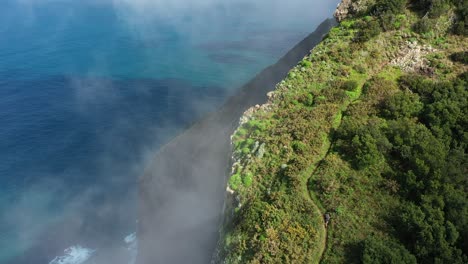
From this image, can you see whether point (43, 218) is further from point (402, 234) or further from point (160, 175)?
point (402, 234)

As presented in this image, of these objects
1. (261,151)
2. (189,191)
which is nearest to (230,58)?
(189,191)

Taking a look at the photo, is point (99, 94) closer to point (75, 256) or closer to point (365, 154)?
point (75, 256)

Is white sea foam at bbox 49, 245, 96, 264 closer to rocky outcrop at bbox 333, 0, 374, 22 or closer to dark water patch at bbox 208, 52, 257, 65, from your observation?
rocky outcrop at bbox 333, 0, 374, 22

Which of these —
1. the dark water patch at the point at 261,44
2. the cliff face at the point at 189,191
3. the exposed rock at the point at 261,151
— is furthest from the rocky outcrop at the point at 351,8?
the dark water patch at the point at 261,44

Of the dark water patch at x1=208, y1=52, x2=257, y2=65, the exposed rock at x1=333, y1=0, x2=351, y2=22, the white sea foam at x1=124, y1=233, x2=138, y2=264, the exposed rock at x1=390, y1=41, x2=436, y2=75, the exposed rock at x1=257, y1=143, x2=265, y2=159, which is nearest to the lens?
the exposed rock at x1=257, y1=143, x2=265, y2=159

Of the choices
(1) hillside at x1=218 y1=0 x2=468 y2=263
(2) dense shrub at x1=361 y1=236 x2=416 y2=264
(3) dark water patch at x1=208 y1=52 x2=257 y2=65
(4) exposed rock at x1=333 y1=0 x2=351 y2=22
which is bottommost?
(2) dense shrub at x1=361 y1=236 x2=416 y2=264

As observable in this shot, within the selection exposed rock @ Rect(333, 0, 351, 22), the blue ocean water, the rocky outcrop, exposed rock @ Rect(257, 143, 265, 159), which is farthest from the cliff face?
the rocky outcrop
